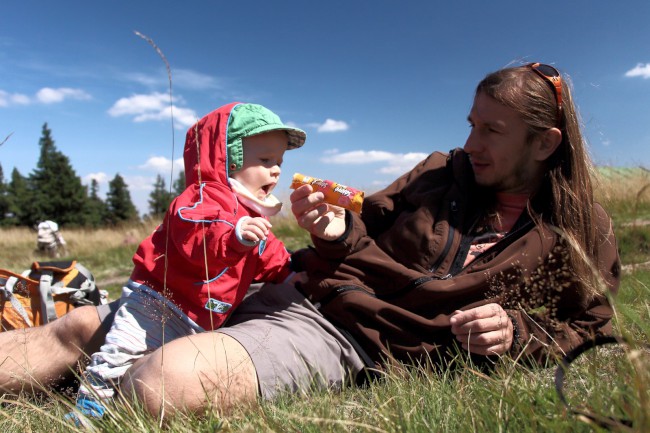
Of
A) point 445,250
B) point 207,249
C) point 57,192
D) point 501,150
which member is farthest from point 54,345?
point 57,192

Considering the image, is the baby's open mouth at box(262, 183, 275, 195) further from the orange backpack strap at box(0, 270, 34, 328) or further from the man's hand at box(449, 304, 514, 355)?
the orange backpack strap at box(0, 270, 34, 328)

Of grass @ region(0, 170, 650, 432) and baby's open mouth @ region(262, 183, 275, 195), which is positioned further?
baby's open mouth @ region(262, 183, 275, 195)

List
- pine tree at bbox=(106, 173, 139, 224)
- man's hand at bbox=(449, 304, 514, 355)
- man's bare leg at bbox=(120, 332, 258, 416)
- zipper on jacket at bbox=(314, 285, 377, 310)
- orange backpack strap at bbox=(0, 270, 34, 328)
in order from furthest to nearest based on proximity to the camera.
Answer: pine tree at bbox=(106, 173, 139, 224), orange backpack strap at bbox=(0, 270, 34, 328), zipper on jacket at bbox=(314, 285, 377, 310), man's hand at bbox=(449, 304, 514, 355), man's bare leg at bbox=(120, 332, 258, 416)

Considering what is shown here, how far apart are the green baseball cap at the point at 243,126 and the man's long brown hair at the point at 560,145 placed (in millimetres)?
1055

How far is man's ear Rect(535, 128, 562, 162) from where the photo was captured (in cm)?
230

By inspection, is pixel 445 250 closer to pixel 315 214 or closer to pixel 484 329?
pixel 484 329

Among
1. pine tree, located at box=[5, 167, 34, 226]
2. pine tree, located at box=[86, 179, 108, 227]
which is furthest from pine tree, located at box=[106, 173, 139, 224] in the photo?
pine tree, located at box=[5, 167, 34, 226]

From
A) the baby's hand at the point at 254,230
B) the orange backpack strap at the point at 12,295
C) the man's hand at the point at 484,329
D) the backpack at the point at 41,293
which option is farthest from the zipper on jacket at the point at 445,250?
the orange backpack strap at the point at 12,295

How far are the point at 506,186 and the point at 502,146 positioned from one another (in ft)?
0.64

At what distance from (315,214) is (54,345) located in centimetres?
140

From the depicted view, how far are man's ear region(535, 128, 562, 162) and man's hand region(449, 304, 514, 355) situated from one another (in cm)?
85

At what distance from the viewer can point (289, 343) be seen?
197 centimetres

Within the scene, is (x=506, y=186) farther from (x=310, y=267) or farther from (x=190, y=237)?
(x=190, y=237)

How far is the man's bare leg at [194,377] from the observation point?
160cm
